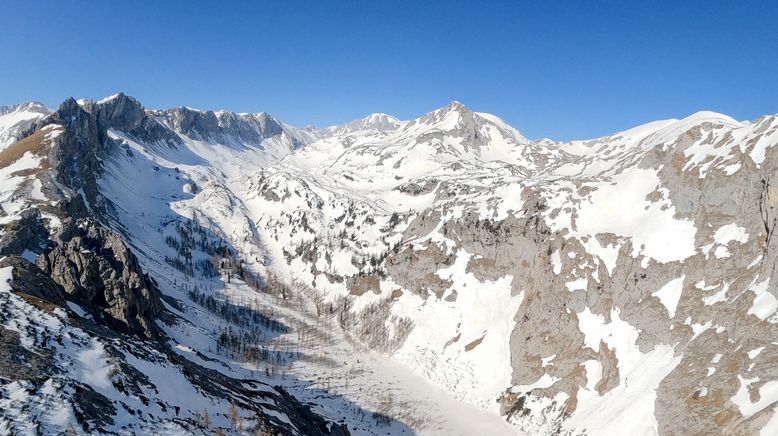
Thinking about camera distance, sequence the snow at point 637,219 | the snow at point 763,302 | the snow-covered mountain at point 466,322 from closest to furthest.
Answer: the snow-covered mountain at point 466,322, the snow at point 763,302, the snow at point 637,219

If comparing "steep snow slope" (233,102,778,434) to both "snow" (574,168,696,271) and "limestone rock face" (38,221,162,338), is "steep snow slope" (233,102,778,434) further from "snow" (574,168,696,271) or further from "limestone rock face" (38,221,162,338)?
"limestone rock face" (38,221,162,338)

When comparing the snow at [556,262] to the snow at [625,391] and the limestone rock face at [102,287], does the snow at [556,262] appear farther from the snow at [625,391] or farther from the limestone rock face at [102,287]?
the limestone rock face at [102,287]

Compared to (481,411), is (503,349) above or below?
above

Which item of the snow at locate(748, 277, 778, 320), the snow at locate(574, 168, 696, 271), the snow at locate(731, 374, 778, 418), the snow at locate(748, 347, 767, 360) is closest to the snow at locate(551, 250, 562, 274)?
the snow at locate(574, 168, 696, 271)

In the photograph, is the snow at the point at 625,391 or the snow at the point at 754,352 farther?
the snow at the point at 625,391

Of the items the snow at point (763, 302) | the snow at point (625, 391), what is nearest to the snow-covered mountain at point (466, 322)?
the snow at point (763, 302)

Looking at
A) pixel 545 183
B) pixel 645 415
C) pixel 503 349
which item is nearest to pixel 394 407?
pixel 503 349

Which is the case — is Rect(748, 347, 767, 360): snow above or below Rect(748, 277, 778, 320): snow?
below

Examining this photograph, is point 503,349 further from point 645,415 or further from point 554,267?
point 645,415
